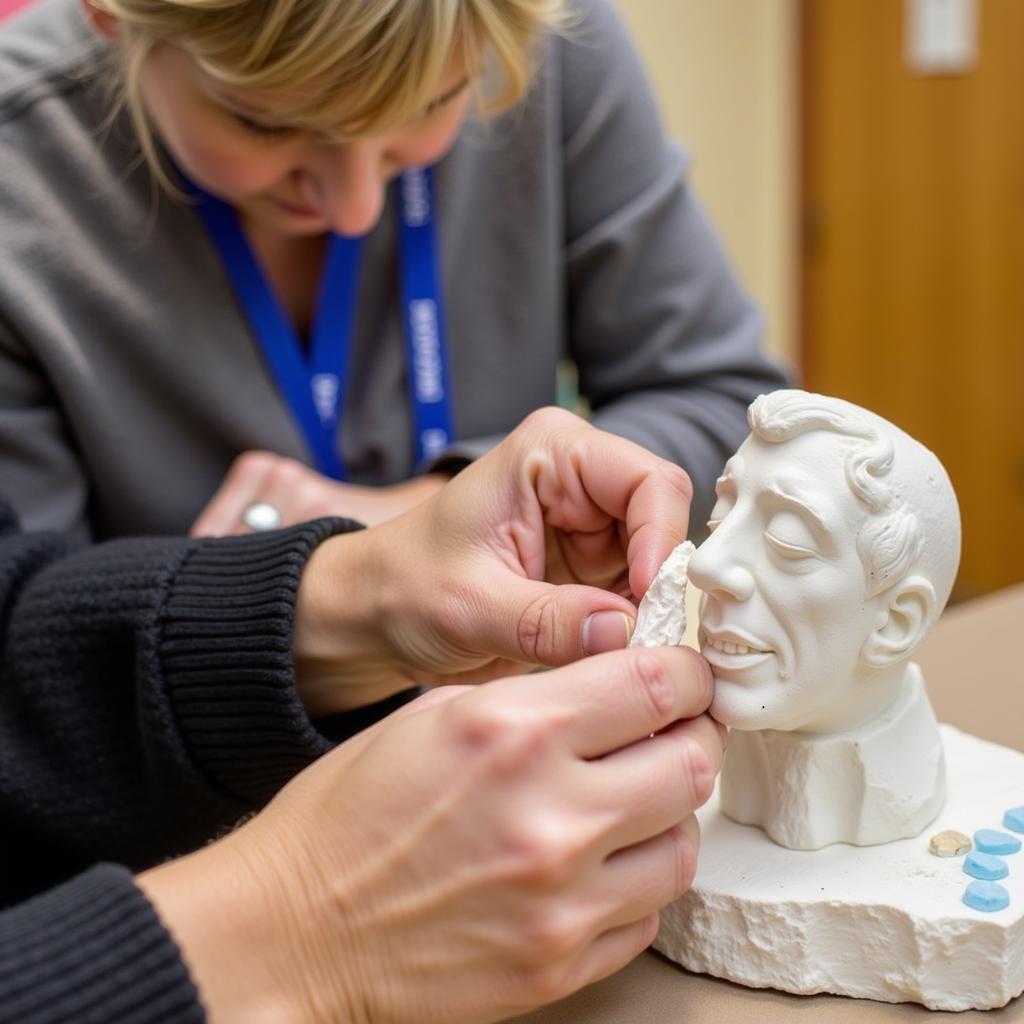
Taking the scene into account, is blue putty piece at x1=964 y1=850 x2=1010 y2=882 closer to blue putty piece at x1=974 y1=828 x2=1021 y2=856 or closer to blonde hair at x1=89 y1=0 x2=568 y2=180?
blue putty piece at x1=974 y1=828 x2=1021 y2=856

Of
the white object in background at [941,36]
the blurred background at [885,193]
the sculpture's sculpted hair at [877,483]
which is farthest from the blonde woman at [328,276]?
the white object in background at [941,36]

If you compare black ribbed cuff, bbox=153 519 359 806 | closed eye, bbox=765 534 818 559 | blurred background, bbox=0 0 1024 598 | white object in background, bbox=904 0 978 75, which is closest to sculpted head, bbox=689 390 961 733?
closed eye, bbox=765 534 818 559

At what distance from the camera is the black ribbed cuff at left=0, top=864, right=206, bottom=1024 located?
1.89 ft

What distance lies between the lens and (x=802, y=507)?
74cm

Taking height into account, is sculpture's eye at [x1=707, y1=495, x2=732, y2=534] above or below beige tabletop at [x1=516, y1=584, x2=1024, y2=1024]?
above

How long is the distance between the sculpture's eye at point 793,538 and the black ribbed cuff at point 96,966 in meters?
0.42

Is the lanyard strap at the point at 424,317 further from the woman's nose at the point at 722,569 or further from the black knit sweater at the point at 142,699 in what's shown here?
the woman's nose at the point at 722,569

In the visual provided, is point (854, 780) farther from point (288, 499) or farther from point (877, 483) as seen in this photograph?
point (288, 499)

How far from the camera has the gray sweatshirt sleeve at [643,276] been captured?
51.4 inches

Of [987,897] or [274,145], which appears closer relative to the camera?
[987,897]

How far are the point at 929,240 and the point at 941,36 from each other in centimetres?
50

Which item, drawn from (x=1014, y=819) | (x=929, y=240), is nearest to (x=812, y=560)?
(x=1014, y=819)

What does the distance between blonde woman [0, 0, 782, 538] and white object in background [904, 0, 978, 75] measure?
1966 millimetres

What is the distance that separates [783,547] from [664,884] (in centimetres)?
22
